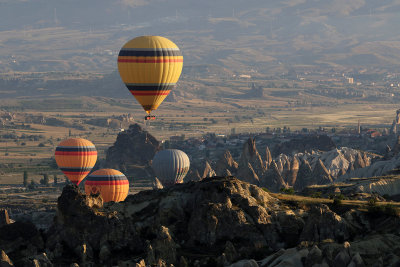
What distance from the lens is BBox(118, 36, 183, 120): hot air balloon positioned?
144 meters

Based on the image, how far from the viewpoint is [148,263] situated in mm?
90375

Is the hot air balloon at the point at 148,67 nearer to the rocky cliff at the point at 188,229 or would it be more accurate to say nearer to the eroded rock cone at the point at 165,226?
the rocky cliff at the point at 188,229

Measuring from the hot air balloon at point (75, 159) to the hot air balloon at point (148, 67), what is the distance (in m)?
43.9

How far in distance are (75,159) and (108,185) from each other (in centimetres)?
2773

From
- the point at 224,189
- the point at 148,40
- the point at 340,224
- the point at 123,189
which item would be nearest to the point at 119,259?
the point at 224,189

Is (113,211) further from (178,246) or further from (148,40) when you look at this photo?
(148,40)

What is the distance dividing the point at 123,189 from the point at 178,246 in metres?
67.1

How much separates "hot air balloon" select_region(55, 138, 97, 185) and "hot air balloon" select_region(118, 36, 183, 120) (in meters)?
43.9

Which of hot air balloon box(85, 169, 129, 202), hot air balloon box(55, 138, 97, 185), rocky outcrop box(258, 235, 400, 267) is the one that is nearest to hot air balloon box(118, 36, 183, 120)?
hot air balloon box(85, 169, 129, 202)

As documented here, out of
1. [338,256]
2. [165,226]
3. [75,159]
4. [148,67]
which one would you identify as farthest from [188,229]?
[75,159]

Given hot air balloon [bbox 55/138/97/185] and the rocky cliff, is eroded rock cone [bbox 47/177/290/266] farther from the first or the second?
hot air balloon [bbox 55/138/97/185]

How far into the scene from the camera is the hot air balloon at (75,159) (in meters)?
187

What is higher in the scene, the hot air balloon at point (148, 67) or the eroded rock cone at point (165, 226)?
the hot air balloon at point (148, 67)

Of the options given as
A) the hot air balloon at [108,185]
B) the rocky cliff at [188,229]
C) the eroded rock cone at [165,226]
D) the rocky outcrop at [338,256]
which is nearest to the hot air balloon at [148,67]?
the hot air balloon at [108,185]
